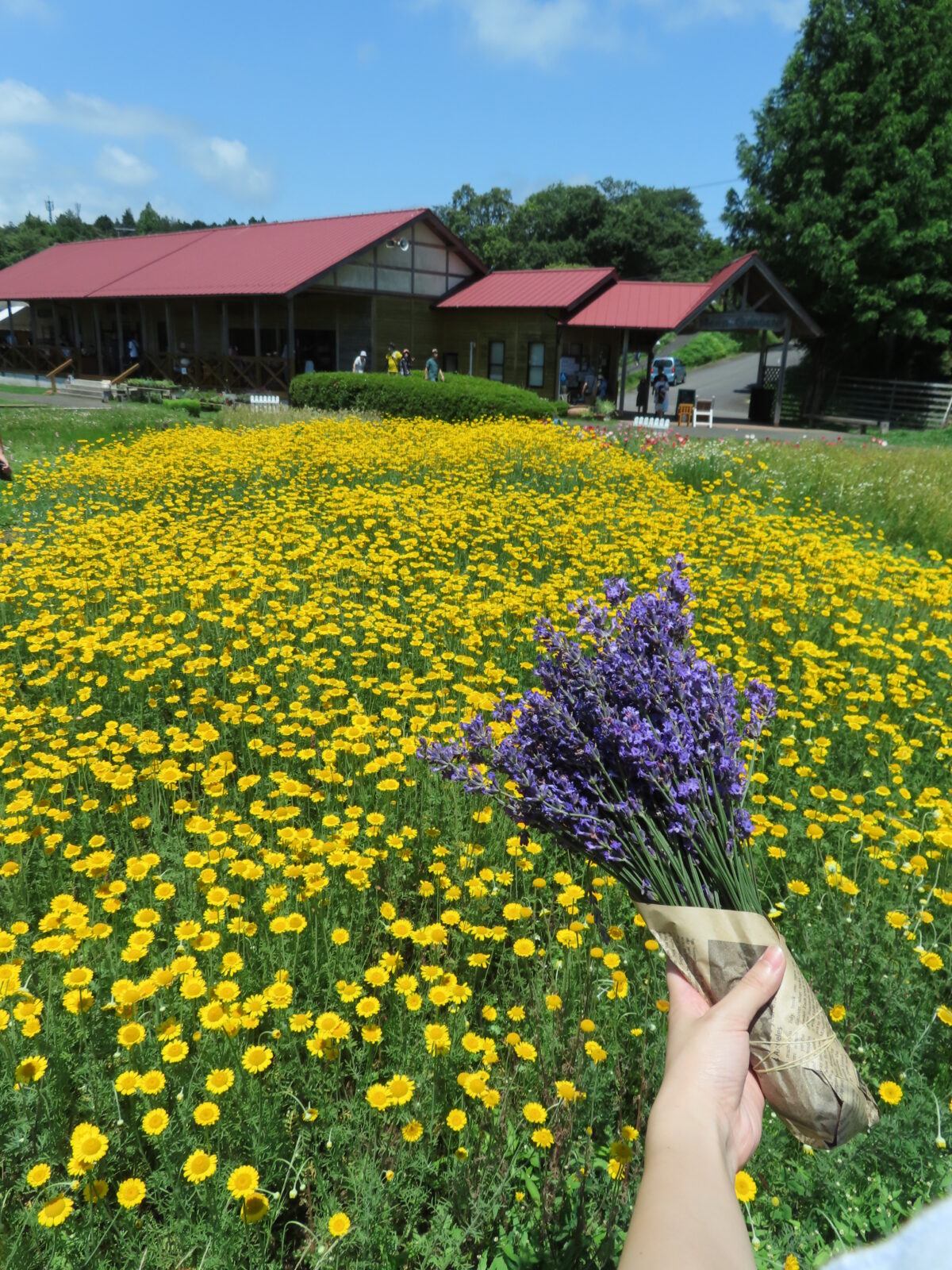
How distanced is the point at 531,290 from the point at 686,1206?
2940 centimetres

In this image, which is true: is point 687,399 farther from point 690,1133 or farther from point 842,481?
point 690,1133

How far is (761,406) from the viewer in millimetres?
28828

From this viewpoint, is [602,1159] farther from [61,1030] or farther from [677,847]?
[61,1030]

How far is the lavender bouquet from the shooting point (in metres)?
1.45

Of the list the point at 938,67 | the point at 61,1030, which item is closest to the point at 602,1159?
the point at 61,1030

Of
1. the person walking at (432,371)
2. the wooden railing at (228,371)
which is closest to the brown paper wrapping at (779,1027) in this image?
the person walking at (432,371)

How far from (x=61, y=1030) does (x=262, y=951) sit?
586mm

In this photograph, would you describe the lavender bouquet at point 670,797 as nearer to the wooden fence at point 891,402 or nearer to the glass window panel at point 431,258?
the glass window panel at point 431,258

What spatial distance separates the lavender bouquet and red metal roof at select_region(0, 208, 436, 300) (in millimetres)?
24241

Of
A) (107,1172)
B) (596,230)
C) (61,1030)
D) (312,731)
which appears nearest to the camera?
(107,1172)

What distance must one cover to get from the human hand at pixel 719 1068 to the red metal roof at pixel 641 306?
25430 mm

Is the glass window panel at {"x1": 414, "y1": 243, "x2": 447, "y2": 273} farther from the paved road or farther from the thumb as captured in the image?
the thumb

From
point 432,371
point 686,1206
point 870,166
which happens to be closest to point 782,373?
point 870,166

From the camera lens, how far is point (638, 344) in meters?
28.5
